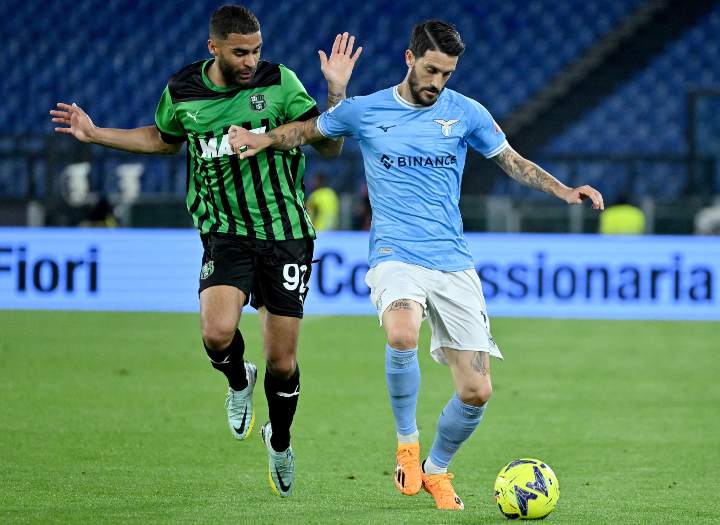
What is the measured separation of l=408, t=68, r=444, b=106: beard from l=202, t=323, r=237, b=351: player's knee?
4.03 ft

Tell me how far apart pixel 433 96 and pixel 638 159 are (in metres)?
12.1

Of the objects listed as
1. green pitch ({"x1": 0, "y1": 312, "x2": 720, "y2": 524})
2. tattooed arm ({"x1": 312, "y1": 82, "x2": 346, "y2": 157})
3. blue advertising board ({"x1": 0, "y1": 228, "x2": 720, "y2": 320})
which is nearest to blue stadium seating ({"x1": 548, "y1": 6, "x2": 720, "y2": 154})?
blue advertising board ({"x1": 0, "y1": 228, "x2": 720, "y2": 320})

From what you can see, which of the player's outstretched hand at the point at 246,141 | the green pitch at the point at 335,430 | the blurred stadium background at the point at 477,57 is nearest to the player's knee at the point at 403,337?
the green pitch at the point at 335,430

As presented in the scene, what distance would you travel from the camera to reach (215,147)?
5734mm

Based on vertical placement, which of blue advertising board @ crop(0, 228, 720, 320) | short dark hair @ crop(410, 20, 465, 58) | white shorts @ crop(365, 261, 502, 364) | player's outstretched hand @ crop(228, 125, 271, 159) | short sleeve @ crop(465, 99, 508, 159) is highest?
short dark hair @ crop(410, 20, 465, 58)

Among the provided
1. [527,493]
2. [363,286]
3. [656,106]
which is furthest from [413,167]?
[656,106]

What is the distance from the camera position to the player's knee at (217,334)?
5.69 m

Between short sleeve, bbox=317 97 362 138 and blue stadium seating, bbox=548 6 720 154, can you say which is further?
blue stadium seating, bbox=548 6 720 154

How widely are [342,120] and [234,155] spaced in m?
0.48

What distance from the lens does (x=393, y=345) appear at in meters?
5.47

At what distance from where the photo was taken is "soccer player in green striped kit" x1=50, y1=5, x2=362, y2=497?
5688 millimetres

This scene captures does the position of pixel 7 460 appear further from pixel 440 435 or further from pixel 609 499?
pixel 609 499

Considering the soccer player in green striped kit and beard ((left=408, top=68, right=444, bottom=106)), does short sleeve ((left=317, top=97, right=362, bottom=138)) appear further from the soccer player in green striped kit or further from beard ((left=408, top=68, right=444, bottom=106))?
beard ((left=408, top=68, right=444, bottom=106))

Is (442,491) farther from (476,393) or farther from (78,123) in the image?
(78,123)
